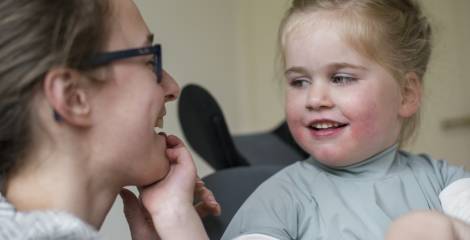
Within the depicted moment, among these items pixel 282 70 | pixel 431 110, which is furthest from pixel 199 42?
pixel 282 70

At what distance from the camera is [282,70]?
1450 millimetres

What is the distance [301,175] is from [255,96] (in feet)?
7.93

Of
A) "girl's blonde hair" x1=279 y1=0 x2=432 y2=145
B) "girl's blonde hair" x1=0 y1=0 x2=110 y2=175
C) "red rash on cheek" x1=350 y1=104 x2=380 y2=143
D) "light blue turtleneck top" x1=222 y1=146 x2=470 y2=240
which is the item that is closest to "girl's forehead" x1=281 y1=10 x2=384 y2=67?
"girl's blonde hair" x1=279 y1=0 x2=432 y2=145

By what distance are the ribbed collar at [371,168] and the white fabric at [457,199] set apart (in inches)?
4.8

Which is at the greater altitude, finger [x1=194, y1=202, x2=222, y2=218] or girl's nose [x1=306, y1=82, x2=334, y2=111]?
girl's nose [x1=306, y1=82, x2=334, y2=111]

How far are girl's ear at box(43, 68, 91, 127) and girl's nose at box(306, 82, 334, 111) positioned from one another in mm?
466

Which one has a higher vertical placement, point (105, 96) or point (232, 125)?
point (105, 96)

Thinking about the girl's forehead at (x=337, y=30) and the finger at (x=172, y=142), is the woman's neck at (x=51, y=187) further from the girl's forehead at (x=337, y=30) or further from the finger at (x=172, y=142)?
the girl's forehead at (x=337, y=30)

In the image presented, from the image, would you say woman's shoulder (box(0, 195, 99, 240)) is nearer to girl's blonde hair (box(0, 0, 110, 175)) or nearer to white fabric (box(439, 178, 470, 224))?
girl's blonde hair (box(0, 0, 110, 175))

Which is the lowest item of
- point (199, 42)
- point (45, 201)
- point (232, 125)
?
point (232, 125)

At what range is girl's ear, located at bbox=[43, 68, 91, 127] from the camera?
0.94 m

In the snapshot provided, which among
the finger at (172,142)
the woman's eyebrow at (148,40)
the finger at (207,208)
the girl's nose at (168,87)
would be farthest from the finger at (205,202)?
the woman's eyebrow at (148,40)

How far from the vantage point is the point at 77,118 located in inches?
38.2

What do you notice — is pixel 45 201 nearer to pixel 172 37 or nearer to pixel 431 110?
pixel 172 37
